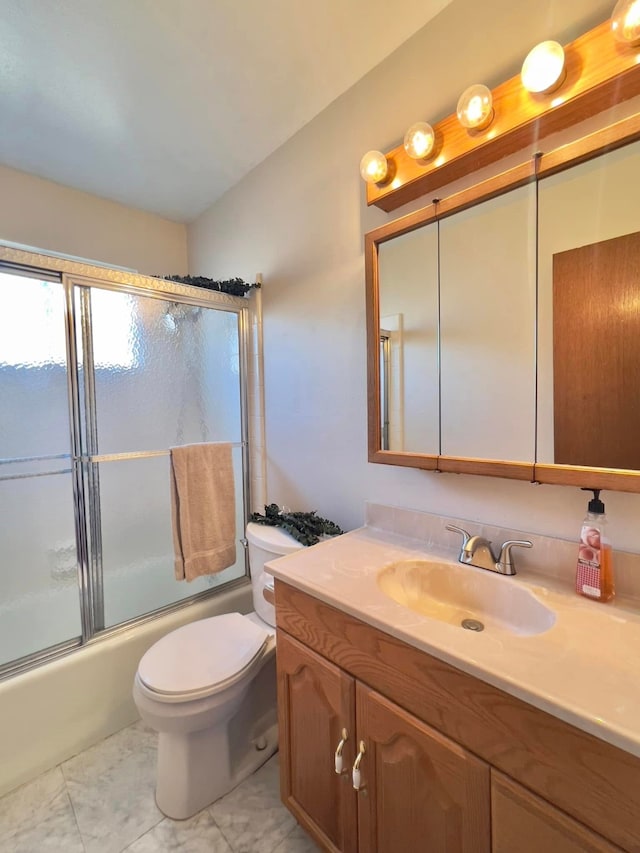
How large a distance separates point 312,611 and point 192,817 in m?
0.91

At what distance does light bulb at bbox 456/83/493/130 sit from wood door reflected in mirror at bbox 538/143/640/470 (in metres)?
0.25

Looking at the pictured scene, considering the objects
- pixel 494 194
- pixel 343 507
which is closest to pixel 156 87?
pixel 494 194

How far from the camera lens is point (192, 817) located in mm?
1204

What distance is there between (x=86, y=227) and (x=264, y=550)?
1.97 m

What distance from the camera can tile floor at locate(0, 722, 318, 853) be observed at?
44.2 inches

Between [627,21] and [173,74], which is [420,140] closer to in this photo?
[627,21]

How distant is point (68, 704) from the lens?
1.47m

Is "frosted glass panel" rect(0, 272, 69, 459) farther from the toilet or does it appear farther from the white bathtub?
the toilet

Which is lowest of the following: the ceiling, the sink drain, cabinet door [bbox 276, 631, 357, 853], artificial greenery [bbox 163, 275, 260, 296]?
cabinet door [bbox 276, 631, 357, 853]

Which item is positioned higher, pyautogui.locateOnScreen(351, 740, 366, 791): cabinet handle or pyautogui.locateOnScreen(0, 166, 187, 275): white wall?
pyautogui.locateOnScreen(0, 166, 187, 275): white wall

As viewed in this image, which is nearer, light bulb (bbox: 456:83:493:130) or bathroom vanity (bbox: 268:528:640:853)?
bathroom vanity (bbox: 268:528:640:853)

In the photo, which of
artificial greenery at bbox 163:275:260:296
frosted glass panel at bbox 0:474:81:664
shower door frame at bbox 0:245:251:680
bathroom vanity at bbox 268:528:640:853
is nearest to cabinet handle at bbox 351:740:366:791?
bathroom vanity at bbox 268:528:640:853

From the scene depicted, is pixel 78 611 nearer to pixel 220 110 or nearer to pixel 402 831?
pixel 402 831

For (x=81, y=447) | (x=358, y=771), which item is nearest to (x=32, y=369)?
(x=81, y=447)
